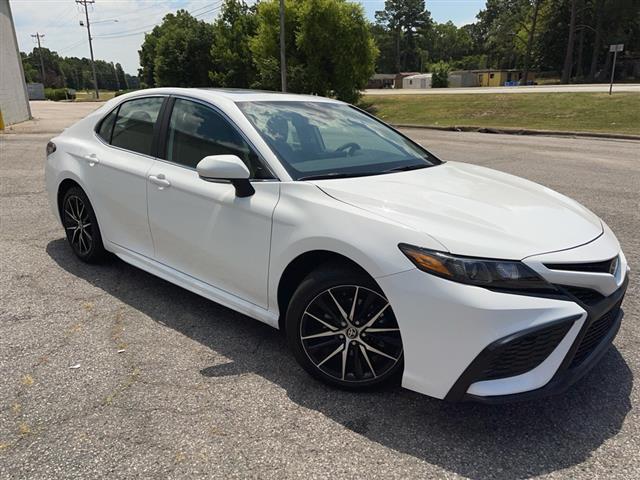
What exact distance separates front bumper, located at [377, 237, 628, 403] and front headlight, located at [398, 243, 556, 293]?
37 mm

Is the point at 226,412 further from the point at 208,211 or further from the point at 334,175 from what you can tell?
the point at 334,175

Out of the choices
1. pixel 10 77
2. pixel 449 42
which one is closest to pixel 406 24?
pixel 449 42

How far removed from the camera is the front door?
9.83 ft

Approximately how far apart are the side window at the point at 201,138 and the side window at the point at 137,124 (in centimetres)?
26

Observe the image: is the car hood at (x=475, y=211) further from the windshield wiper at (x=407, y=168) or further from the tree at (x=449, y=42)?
the tree at (x=449, y=42)

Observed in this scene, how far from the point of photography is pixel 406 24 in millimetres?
126750

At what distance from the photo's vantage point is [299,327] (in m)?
2.81

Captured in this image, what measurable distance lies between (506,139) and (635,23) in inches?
2435

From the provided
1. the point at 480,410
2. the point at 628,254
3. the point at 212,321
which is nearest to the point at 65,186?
the point at 212,321

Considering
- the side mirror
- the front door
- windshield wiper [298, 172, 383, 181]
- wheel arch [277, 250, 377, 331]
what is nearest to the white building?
the front door

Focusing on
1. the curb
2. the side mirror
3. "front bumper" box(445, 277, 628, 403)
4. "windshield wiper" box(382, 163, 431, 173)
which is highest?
the side mirror

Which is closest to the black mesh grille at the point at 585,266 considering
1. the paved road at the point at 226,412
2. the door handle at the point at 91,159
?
the paved road at the point at 226,412

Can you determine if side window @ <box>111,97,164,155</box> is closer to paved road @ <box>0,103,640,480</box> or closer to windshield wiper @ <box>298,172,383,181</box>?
paved road @ <box>0,103,640,480</box>

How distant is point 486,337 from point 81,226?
3.70m
